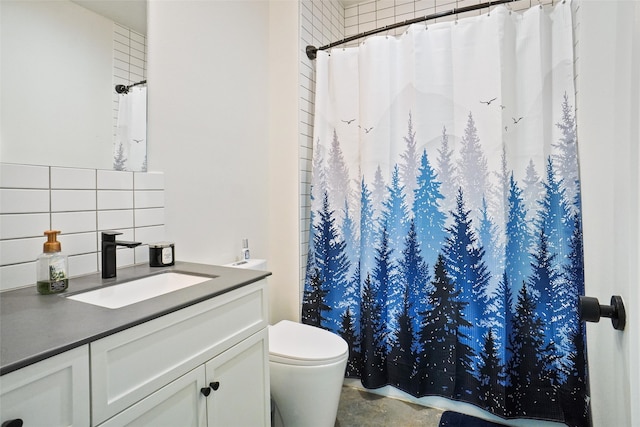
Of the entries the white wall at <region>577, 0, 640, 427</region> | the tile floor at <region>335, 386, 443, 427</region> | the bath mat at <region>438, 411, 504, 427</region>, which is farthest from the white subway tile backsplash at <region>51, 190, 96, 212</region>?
the bath mat at <region>438, 411, 504, 427</region>

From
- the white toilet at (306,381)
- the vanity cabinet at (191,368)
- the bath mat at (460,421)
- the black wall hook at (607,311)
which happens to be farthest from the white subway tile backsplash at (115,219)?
the bath mat at (460,421)

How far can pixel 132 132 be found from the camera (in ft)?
4.22

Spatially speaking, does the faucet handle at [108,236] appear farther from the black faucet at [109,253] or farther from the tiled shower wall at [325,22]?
the tiled shower wall at [325,22]

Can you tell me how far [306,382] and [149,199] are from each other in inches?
39.9

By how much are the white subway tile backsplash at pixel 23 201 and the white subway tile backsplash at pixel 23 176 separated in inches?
0.7

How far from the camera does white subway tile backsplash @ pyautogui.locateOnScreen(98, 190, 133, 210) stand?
1188mm

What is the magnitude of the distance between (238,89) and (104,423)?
1.59 meters

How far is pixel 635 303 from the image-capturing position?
455 mm

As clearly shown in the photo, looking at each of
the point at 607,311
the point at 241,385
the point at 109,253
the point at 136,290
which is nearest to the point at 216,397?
the point at 241,385

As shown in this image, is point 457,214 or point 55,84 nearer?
point 55,84

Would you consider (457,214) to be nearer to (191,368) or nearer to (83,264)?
(191,368)

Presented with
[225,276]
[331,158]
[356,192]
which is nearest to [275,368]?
[225,276]

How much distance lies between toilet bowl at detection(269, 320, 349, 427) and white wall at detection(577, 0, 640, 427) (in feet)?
2.95

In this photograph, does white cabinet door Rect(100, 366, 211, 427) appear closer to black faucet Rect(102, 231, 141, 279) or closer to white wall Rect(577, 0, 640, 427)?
black faucet Rect(102, 231, 141, 279)
